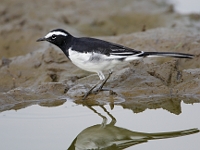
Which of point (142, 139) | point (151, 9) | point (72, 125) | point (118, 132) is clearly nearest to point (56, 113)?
point (72, 125)

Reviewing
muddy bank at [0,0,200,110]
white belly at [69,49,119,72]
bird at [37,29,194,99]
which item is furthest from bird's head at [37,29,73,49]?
muddy bank at [0,0,200,110]

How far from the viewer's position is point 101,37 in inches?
421

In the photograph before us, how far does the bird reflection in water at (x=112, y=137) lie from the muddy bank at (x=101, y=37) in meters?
1.10

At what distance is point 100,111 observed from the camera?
707 centimetres

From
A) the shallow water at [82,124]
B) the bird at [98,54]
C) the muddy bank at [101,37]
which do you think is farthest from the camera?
the muddy bank at [101,37]

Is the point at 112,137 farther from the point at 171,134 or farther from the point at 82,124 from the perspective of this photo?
the point at 171,134

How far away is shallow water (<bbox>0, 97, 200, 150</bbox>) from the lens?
5.84 metres

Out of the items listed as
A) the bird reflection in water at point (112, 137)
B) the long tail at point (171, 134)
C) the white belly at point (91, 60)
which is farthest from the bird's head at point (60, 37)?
the long tail at point (171, 134)

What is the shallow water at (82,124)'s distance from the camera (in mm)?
5844

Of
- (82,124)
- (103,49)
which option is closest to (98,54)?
(103,49)

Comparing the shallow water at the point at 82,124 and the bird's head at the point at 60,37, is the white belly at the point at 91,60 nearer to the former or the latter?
the bird's head at the point at 60,37

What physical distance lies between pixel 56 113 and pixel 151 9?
648cm

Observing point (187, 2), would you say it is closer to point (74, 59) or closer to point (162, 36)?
point (162, 36)

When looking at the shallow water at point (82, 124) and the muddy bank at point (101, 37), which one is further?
the muddy bank at point (101, 37)
